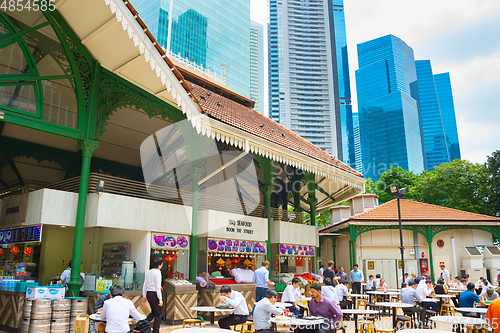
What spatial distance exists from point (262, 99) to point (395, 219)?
145 meters

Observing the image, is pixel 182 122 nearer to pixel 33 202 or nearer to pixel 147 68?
pixel 147 68

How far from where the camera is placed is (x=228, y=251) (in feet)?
40.2

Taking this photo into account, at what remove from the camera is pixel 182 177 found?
562 inches

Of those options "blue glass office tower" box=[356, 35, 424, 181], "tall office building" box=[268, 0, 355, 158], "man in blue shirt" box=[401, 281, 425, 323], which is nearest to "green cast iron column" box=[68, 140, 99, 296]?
"man in blue shirt" box=[401, 281, 425, 323]

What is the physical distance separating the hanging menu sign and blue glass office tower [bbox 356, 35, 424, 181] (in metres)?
121

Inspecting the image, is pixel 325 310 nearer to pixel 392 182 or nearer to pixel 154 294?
pixel 154 294

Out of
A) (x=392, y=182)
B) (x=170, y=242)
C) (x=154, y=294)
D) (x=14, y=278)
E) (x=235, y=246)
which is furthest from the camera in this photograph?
(x=392, y=182)

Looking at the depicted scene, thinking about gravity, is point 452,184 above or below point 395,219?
above

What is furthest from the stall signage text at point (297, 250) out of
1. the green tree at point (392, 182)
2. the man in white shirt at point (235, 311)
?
the green tree at point (392, 182)

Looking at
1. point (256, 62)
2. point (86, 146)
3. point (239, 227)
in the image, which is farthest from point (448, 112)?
point (86, 146)

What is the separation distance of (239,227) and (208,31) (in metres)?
87.7

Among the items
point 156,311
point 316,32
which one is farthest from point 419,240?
point 316,32

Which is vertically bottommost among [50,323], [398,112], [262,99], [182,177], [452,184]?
[50,323]

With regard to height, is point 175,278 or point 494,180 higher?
point 494,180
